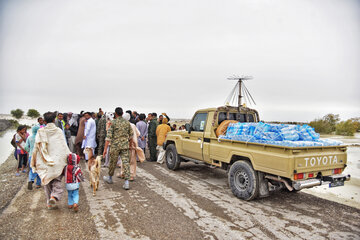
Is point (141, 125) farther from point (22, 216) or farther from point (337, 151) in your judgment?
point (337, 151)

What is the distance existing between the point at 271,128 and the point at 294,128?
50 cm

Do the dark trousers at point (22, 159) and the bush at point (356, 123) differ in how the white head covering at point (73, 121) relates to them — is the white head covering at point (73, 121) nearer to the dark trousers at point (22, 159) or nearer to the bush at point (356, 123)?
the dark trousers at point (22, 159)

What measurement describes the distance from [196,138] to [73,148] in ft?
19.2

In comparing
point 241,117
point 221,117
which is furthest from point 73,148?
point 241,117

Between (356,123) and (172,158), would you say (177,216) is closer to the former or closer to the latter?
(172,158)

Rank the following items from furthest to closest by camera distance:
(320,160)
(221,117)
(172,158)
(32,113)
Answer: (32,113), (172,158), (221,117), (320,160)

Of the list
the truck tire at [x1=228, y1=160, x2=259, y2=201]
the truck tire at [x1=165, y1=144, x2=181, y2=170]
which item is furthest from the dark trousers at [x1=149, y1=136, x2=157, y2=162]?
the truck tire at [x1=228, y1=160, x2=259, y2=201]

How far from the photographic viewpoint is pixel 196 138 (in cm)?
654

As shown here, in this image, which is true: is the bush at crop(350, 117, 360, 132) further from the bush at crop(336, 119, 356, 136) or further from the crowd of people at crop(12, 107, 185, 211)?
the crowd of people at crop(12, 107, 185, 211)

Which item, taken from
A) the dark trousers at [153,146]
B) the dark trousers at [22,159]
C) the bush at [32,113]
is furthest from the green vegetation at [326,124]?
the bush at [32,113]

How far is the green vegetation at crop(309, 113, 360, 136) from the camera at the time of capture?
75.0 ft

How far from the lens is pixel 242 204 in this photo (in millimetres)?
4602

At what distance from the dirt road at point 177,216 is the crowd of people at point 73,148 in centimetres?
40

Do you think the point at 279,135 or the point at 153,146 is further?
the point at 153,146
